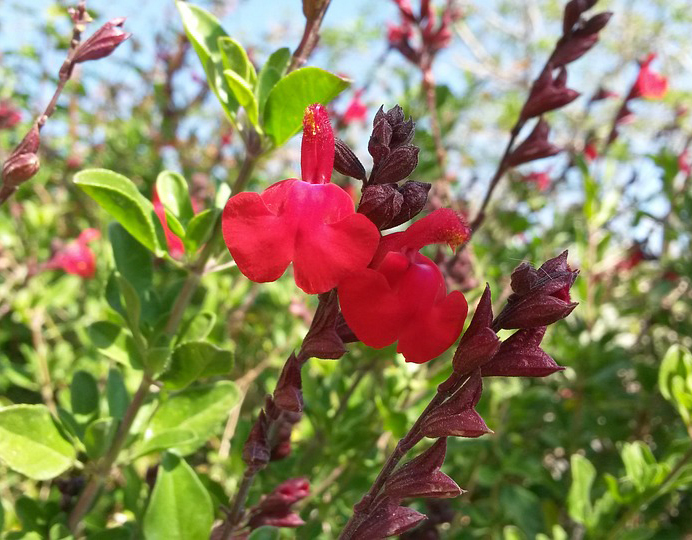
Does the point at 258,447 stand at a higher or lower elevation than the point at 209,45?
lower

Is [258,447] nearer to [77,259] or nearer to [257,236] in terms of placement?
[257,236]

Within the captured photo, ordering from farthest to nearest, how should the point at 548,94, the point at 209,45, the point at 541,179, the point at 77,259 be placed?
1. the point at 541,179
2. the point at 77,259
3. the point at 548,94
4. the point at 209,45

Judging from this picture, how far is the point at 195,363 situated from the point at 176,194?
0.35m

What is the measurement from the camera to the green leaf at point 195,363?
3.23ft

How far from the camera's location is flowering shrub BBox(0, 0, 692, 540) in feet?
2.34

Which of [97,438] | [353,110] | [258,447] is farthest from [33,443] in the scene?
[353,110]

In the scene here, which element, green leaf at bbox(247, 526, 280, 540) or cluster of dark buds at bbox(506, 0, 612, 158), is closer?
green leaf at bbox(247, 526, 280, 540)

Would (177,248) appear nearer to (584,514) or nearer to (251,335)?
(584,514)

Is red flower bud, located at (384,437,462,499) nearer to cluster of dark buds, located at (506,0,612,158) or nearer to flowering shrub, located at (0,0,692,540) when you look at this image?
flowering shrub, located at (0,0,692,540)

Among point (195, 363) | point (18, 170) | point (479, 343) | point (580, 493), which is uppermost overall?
point (18, 170)

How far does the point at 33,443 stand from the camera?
0.99 metres

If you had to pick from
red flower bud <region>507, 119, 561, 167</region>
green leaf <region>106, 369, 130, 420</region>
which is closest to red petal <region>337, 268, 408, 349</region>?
green leaf <region>106, 369, 130, 420</region>

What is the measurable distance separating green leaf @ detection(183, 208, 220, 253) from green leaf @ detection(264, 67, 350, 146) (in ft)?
0.57

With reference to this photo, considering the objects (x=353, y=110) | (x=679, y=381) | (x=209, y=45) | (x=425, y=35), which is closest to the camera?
(x=209, y=45)
